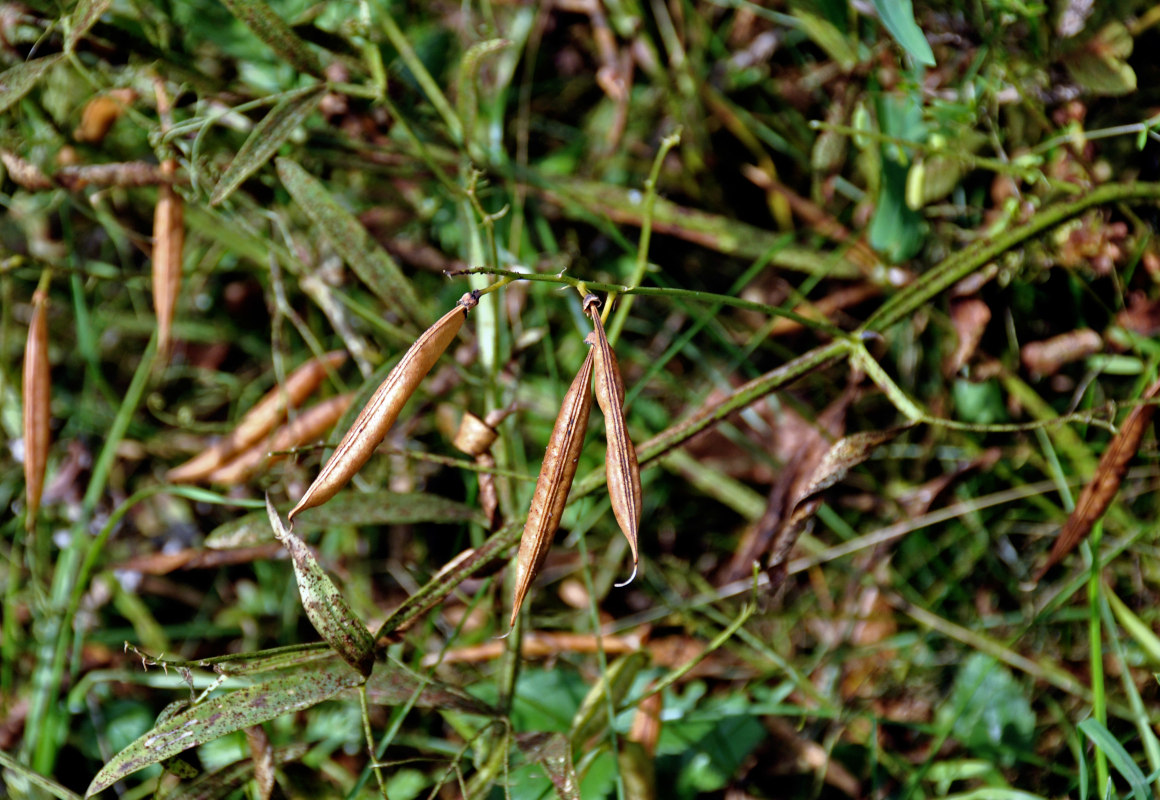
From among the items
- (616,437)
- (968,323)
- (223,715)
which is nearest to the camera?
(616,437)

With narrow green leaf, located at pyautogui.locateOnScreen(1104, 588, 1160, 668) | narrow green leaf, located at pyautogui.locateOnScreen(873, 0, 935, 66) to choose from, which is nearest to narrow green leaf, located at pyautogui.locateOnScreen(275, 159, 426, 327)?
narrow green leaf, located at pyautogui.locateOnScreen(873, 0, 935, 66)

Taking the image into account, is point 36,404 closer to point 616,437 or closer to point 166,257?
point 166,257

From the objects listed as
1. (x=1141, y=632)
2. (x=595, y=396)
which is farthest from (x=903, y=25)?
(x=1141, y=632)

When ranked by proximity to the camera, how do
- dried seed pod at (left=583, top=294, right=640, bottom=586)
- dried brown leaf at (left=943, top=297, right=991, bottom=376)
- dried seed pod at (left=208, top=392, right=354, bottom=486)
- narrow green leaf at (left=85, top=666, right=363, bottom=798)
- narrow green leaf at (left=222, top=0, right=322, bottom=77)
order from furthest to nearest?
A: dried seed pod at (left=208, top=392, right=354, bottom=486) < dried brown leaf at (left=943, top=297, right=991, bottom=376) < narrow green leaf at (left=222, top=0, right=322, bottom=77) < narrow green leaf at (left=85, top=666, right=363, bottom=798) < dried seed pod at (left=583, top=294, right=640, bottom=586)

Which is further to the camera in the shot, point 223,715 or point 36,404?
point 36,404

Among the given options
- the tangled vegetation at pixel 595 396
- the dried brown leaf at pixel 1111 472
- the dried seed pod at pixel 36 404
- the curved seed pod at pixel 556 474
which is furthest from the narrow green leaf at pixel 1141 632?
the dried seed pod at pixel 36 404

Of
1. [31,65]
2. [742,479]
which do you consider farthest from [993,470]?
[31,65]

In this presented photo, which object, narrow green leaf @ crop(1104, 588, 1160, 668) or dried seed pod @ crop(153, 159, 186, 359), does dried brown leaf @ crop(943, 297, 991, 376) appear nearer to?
narrow green leaf @ crop(1104, 588, 1160, 668)
